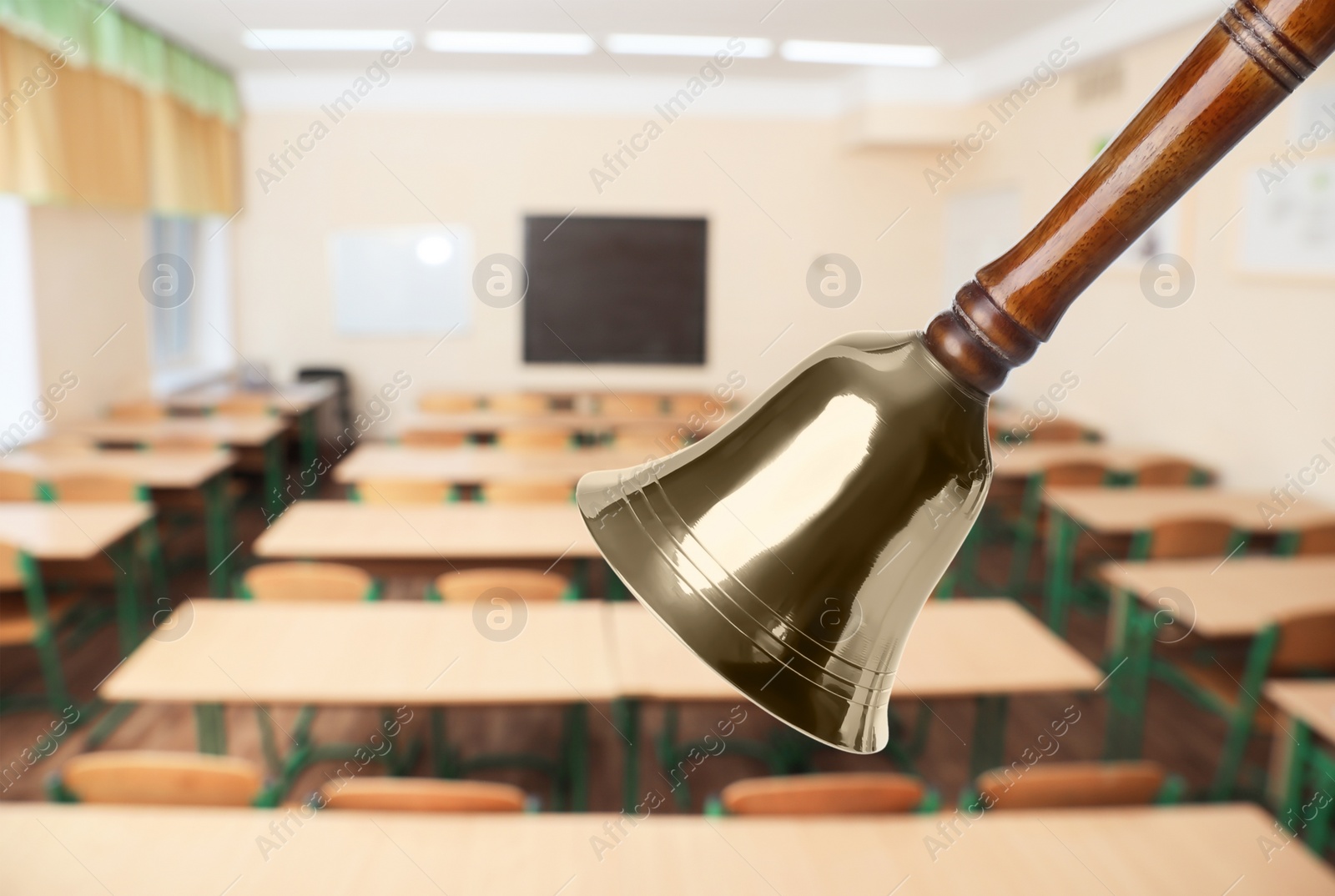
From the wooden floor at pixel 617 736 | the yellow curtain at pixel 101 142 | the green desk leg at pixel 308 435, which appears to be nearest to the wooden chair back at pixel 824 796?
the wooden floor at pixel 617 736

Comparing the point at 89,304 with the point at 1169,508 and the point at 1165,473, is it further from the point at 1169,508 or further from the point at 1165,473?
the point at 1165,473

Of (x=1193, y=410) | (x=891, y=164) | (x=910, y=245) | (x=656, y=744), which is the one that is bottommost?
(x=656, y=744)

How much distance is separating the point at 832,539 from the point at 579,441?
691 cm

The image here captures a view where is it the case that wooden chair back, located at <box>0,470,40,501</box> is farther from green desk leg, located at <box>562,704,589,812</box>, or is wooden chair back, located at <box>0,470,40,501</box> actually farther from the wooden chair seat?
green desk leg, located at <box>562,704,589,812</box>

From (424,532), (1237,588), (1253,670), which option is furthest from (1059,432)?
(424,532)

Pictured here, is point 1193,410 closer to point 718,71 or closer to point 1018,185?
point 1018,185

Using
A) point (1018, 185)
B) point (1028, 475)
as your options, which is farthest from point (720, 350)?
point (1028, 475)

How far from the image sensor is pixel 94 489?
14.7 feet

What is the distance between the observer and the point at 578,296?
8.96 m

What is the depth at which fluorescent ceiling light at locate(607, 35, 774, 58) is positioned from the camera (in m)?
7.02

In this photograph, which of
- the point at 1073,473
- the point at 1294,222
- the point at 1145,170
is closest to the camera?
the point at 1145,170

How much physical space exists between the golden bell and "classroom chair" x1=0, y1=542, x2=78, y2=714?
Answer: 148 inches

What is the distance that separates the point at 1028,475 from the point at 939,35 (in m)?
3.39

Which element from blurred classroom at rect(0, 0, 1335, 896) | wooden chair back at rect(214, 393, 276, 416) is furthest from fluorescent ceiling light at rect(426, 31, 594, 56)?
wooden chair back at rect(214, 393, 276, 416)
